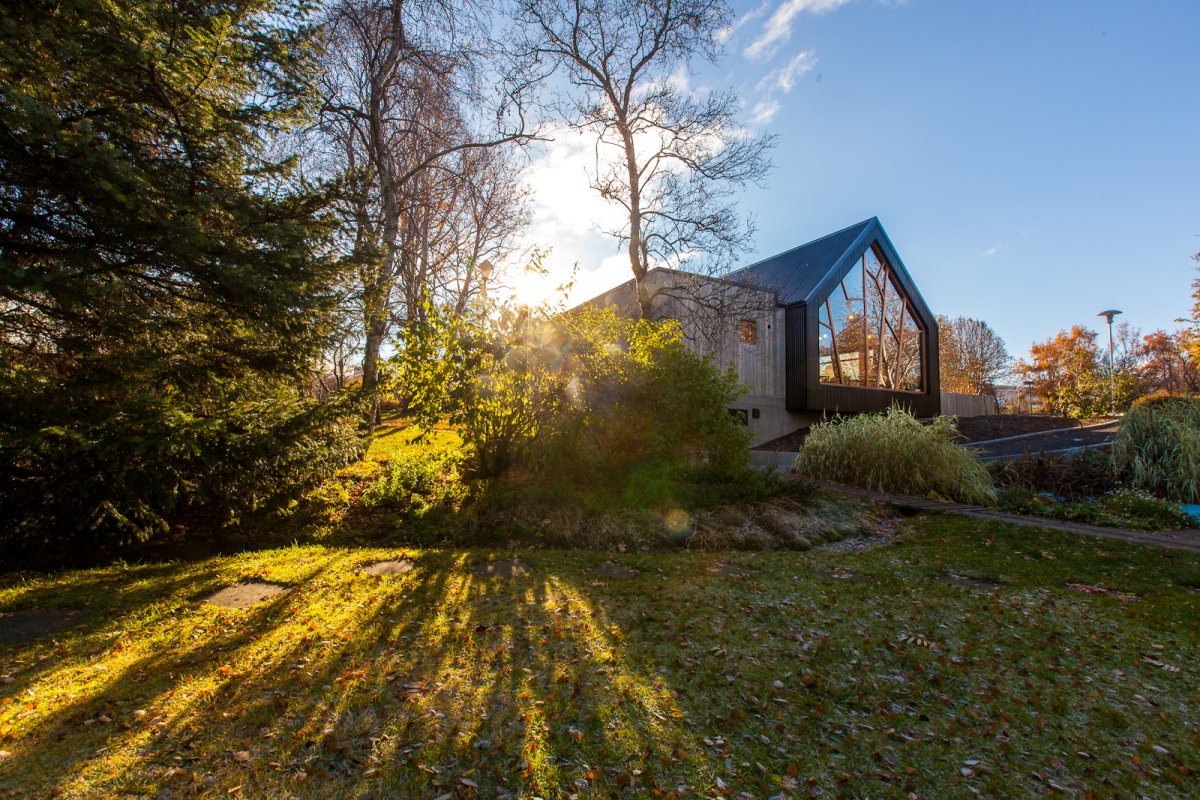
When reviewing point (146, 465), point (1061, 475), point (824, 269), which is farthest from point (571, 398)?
point (824, 269)

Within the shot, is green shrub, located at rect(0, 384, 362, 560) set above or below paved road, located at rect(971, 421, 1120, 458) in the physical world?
above

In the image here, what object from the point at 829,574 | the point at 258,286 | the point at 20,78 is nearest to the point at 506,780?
the point at 829,574

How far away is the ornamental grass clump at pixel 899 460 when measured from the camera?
7.55 metres

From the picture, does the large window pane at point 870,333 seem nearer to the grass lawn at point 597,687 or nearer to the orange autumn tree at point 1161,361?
the grass lawn at point 597,687

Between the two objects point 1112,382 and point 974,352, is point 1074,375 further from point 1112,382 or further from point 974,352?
point 1112,382

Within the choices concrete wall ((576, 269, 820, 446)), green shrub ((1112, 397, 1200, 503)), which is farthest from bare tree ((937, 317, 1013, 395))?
green shrub ((1112, 397, 1200, 503))

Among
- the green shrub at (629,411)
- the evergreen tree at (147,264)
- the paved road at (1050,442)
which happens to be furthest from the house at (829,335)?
the evergreen tree at (147,264)

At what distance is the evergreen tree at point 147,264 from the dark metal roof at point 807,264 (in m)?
12.1

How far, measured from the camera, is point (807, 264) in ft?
59.1

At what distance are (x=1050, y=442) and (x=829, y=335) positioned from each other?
20.9 feet

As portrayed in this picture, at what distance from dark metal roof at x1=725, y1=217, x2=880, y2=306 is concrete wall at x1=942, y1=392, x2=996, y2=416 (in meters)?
7.98

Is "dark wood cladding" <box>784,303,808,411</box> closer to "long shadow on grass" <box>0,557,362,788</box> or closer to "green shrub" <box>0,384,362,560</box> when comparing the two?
"green shrub" <box>0,384,362,560</box>

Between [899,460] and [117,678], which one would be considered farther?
[899,460]

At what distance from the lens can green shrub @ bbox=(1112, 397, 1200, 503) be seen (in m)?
7.03
